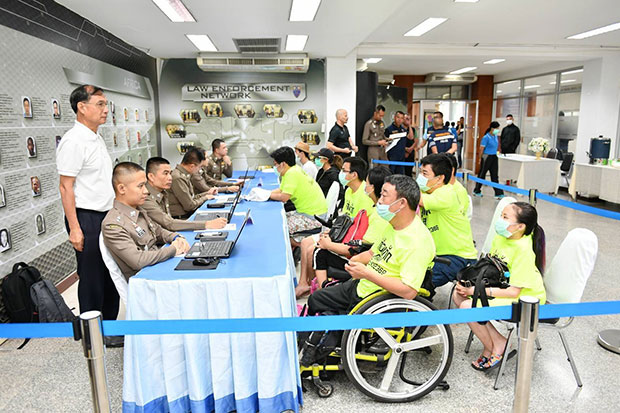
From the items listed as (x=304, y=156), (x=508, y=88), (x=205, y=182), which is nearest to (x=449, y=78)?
(x=508, y=88)

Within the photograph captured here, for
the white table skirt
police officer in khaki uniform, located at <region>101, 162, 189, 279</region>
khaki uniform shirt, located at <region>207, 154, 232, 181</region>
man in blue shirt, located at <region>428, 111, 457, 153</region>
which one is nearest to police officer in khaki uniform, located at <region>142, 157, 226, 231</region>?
police officer in khaki uniform, located at <region>101, 162, 189, 279</region>

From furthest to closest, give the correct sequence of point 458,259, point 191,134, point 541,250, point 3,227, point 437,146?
point 191,134 → point 437,146 → point 3,227 → point 458,259 → point 541,250

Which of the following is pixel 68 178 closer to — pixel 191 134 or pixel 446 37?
pixel 191 134

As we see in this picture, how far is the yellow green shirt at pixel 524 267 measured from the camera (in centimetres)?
225

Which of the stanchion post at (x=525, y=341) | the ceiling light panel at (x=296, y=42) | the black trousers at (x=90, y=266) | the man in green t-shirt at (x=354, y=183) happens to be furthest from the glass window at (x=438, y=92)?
the stanchion post at (x=525, y=341)

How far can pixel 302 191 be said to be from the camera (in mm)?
4133

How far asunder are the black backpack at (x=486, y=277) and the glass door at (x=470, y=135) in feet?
37.2

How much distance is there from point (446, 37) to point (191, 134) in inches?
195

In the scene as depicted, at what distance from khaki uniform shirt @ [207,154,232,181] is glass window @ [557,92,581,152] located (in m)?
8.04

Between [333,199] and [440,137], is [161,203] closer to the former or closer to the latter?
[333,199]

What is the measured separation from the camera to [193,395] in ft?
6.49

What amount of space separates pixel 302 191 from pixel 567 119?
8949mm

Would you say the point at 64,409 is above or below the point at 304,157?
below

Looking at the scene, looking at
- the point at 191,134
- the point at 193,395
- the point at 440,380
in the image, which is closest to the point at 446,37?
the point at 191,134
